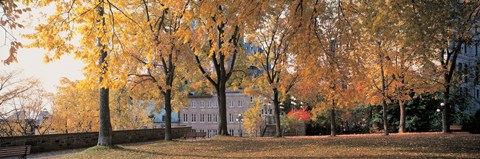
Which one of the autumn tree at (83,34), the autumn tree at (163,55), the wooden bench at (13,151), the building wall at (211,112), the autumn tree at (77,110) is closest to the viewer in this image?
the autumn tree at (83,34)

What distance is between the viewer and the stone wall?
1899 centimetres

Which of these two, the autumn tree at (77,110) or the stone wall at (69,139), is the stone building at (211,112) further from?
the stone wall at (69,139)

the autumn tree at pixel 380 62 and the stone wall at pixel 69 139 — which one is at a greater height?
the autumn tree at pixel 380 62

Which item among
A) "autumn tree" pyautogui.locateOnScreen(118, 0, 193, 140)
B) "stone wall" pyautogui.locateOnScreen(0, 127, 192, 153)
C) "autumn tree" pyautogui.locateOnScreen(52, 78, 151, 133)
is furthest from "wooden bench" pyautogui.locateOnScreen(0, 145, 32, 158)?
"autumn tree" pyautogui.locateOnScreen(52, 78, 151, 133)

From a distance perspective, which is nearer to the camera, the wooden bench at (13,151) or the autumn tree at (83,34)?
the autumn tree at (83,34)

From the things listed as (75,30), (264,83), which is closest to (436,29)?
(75,30)

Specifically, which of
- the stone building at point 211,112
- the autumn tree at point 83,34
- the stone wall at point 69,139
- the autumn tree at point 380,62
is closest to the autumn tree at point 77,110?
the stone wall at point 69,139

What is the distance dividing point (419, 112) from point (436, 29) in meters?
33.5

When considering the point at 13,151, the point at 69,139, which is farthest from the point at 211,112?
the point at 13,151

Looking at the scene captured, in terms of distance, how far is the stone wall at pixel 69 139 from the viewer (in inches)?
748

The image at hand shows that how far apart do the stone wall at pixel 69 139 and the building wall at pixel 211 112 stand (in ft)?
151

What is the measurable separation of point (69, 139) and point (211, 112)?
5731 centimetres

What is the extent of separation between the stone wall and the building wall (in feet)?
151

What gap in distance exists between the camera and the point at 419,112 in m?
43.8
